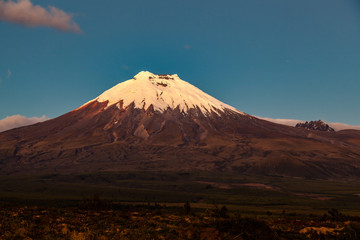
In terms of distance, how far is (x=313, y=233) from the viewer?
32.9 metres

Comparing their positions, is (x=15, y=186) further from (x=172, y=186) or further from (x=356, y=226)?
(x=356, y=226)

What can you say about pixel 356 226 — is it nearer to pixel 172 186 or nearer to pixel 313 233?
pixel 313 233

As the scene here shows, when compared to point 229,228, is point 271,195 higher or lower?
lower

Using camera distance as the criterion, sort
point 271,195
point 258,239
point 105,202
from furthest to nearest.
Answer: point 271,195, point 105,202, point 258,239

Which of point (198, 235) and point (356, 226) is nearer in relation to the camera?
point (198, 235)

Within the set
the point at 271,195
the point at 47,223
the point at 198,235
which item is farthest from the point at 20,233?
the point at 271,195

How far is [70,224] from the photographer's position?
1307 inches

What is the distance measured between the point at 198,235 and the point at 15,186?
17968cm

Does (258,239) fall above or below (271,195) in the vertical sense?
above

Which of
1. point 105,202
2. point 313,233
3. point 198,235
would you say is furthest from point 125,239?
point 105,202

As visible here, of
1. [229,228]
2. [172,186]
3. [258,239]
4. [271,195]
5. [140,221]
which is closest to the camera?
[258,239]

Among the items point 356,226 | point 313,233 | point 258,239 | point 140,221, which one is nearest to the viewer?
point 258,239

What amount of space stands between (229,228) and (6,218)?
1915cm

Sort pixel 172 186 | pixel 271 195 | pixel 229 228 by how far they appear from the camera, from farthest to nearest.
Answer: pixel 172 186, pixel 271 195, pixel 229 228
